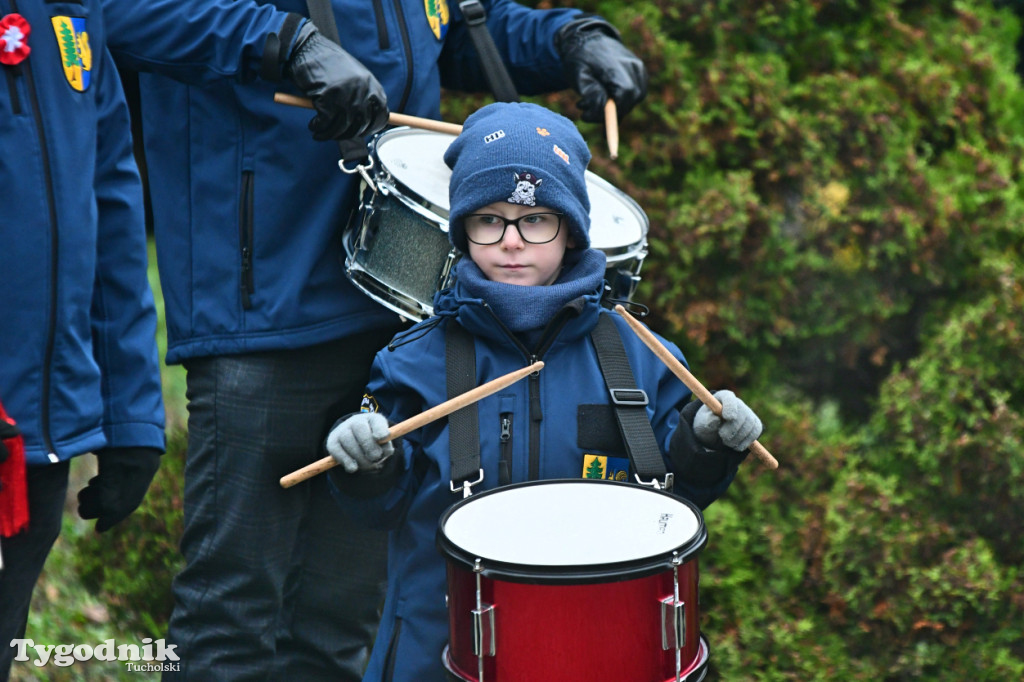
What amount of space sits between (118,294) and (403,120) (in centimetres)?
72

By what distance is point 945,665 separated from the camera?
324 cm

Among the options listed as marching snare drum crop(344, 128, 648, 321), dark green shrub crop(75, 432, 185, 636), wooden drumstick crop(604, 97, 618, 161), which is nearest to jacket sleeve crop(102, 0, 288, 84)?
marching snare drum crop(344, 128, 648, 321)

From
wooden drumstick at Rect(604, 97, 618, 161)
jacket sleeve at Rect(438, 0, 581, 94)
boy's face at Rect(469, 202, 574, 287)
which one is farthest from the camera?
jacket sleeve at Rect(438, 0, 581, 94)

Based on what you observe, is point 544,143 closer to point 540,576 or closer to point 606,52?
point 606,52

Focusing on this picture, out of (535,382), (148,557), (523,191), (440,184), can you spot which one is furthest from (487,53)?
(148,557)

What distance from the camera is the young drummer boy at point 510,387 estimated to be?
7.18ft

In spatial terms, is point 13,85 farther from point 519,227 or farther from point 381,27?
point 519,227

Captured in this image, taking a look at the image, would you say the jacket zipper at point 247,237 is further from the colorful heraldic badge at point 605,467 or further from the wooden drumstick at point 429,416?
the colorful heraldic badge at point 605,467

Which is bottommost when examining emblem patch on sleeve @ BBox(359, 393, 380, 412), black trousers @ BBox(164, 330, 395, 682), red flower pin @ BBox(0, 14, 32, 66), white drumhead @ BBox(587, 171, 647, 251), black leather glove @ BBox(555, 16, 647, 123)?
black trousers @ BBox(164, 330, 395, 682)

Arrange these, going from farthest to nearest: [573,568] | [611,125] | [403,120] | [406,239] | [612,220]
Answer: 1. [611,125]
2. [612,220]
3. [403,120]
4. [406,239]
5. [573,568]

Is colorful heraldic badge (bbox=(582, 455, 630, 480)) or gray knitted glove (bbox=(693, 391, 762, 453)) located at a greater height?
gray knitted glove (bbox=(693, 391, 762, 453))

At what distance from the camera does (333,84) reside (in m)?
2.35

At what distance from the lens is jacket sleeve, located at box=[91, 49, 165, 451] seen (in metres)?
2.33

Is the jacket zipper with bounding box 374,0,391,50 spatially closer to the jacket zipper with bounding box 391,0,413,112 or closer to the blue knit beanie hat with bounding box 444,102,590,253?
the jacket zipper with bounding box 391,0,413,112
